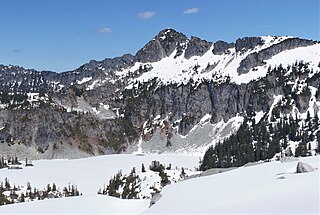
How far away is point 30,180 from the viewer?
4860 inches

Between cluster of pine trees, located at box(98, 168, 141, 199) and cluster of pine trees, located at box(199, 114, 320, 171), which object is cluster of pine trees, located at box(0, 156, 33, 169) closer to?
cluster of pine trees, located at box(98, 168, 141, 199)

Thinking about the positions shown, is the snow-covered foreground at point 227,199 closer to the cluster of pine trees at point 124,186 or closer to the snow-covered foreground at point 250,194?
the snow-covered foreground at point 250,194

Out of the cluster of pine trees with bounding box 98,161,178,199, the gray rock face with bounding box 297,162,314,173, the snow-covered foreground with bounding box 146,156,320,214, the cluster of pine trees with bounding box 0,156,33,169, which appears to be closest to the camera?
the snow-covered foreground with bounding box 146,156,320,214

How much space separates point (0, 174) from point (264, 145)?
86791 millimetres

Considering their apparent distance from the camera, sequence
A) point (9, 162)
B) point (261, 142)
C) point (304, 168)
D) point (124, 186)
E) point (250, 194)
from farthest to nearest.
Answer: point (9, 162)
point (261, 142)
point (124, 186)
point (304, 168)
point (250, 194)

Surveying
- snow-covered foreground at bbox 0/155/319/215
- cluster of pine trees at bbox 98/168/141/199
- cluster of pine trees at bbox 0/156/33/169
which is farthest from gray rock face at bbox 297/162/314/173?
cluster of pine trees at bbox 0/156/33/169

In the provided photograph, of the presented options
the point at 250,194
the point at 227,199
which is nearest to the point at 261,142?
the point at 250,194

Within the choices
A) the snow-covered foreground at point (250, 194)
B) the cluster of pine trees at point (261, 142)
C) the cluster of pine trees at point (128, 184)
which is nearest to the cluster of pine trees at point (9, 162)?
the cluster of pine trees at point (128, 184)

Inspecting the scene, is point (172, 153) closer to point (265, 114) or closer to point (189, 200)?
point (265, 114)

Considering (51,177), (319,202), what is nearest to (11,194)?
(51,177)

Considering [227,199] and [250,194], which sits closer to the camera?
[250,194]

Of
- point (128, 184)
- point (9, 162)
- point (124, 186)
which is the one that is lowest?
point (124, 186)

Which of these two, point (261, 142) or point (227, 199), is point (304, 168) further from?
point (261, 142)

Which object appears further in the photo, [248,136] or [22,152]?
[22,152]
